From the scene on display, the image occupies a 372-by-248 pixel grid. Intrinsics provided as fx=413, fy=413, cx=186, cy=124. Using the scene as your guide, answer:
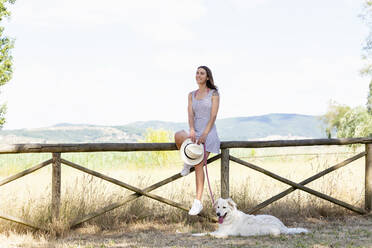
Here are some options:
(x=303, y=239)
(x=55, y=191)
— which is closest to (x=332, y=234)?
(x=303, y=239)

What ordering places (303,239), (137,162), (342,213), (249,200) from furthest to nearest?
(137,162) < (342,213) < (249,200) < (303,239)

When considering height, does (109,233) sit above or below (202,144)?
below

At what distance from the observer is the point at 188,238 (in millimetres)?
5191

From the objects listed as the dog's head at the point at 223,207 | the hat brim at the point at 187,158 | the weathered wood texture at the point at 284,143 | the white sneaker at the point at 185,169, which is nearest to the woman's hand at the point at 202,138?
the hat brim at the point at 187,158

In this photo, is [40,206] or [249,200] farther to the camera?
[249,200]

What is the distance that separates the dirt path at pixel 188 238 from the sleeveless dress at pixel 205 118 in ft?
3.88

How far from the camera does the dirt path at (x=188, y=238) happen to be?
4859 mm

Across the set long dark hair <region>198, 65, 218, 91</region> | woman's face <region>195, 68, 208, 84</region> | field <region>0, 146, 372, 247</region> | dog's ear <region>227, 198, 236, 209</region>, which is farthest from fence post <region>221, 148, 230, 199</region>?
woman's face <region>195, 68, 208, 84</region>

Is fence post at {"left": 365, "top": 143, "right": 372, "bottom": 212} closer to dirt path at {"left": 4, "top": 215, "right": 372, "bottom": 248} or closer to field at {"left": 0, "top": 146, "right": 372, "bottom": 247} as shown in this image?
field at {"left": 0, "top": 146, "right": 372, "bottom": 247}

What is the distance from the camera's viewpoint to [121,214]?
19.6 ft

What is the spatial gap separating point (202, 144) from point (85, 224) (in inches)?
78.0

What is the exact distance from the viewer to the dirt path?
15.9ft

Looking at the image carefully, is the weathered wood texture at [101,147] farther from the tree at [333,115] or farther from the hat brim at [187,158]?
the tree at [333,115]

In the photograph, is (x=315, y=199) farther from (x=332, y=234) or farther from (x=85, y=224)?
(x=85, y=224)
